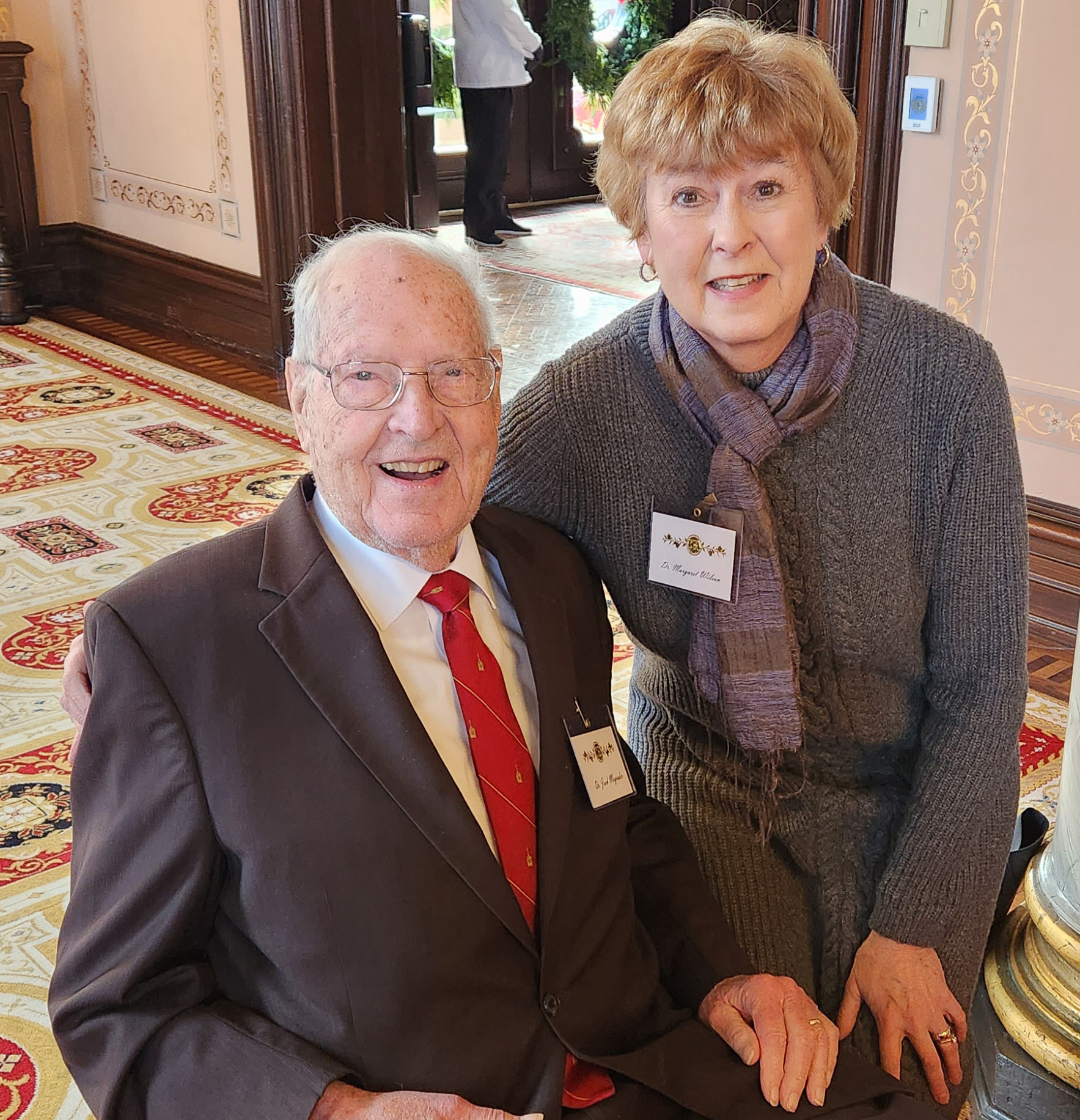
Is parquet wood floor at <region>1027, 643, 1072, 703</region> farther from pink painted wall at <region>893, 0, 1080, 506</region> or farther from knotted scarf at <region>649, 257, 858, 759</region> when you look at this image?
knotted scarf at <region>649, 257, 858, 759</region>

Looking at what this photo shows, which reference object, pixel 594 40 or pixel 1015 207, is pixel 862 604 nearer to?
pixel 1015 207

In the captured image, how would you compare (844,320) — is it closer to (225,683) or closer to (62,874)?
(225,683)

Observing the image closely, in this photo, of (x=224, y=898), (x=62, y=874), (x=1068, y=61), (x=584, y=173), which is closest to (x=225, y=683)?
(x=224, y=898)

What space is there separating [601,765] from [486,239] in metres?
8.25

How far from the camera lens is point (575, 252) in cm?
898

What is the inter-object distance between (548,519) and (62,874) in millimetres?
1489

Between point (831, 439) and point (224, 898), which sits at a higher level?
point (831, 439)

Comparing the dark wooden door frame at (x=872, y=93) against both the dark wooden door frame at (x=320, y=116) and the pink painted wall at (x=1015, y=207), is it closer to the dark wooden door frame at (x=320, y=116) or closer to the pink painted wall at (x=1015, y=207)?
the pink painted wall at (x=1015, y=207)

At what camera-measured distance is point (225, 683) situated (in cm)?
→ 136

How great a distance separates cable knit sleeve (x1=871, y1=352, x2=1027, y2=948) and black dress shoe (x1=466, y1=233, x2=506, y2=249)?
7.91 metres

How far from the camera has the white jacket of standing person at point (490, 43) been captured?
876cm

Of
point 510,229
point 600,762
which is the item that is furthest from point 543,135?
point 600,762

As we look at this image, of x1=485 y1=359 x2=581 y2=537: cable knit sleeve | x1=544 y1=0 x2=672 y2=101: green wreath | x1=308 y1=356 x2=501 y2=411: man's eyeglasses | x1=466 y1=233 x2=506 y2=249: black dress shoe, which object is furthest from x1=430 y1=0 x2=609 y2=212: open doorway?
x1=308 y1=356 x2=501 y2=411: man's eyeglasses

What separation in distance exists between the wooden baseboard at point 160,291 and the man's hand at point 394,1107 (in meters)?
5.19
